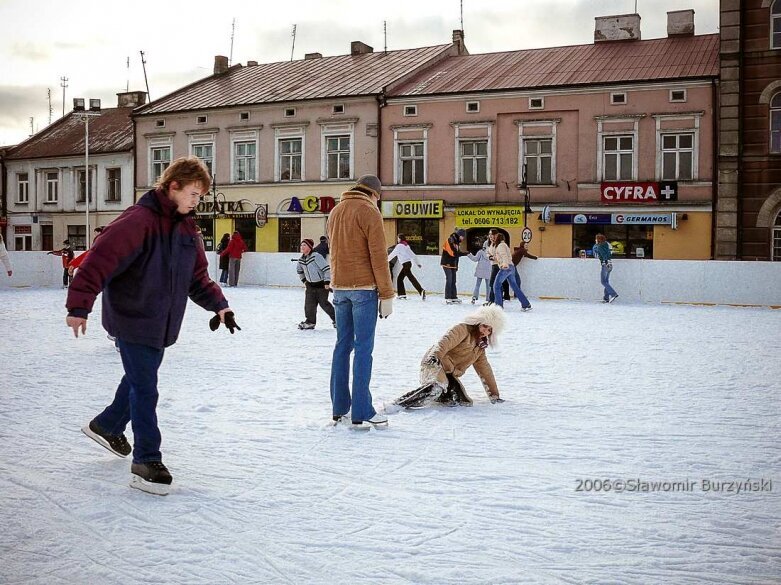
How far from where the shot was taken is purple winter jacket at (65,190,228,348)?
4078 mm

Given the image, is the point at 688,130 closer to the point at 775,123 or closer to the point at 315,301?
the point at 775,123

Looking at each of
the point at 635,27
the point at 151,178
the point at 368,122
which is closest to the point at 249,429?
the point at 368,122

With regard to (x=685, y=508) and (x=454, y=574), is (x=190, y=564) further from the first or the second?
(x=685, y=508)

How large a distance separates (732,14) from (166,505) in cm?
2700

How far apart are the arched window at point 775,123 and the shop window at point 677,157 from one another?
238cm

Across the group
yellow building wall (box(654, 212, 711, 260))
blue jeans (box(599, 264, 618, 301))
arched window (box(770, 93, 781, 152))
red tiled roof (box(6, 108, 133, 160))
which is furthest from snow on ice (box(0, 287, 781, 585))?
red tiled roof (box(6, 108, 133, 160))

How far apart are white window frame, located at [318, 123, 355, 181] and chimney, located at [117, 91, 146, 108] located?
17239mm

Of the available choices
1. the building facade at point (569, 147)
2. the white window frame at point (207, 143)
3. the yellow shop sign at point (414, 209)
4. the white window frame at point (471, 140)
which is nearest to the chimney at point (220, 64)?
the white window frame at point (207, 143)

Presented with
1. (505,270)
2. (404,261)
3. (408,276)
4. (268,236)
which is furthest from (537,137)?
(505,270)

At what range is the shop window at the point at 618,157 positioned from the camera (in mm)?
28469

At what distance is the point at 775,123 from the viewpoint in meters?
26.2

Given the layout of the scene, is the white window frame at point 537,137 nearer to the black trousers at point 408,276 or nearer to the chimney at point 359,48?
the black trousers at point 408,276

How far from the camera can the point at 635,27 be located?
31.9 m

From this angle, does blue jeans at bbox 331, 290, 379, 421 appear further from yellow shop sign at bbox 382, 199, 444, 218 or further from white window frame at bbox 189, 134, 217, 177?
white window frame at bbox 189, 134, 217, 177
